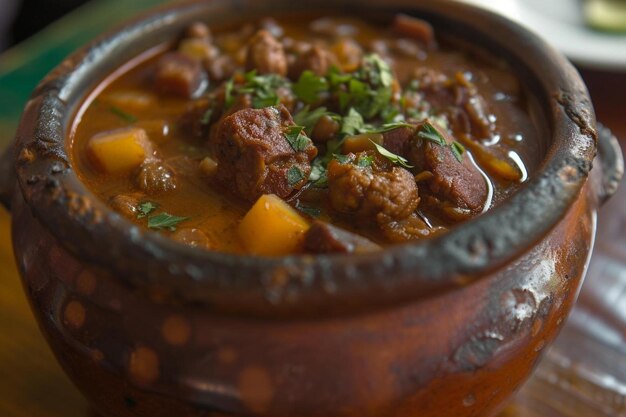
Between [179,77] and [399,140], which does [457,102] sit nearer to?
[399,140]

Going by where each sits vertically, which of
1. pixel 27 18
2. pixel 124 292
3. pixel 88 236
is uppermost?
pixel 88 236

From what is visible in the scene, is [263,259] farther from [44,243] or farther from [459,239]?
[44,243]

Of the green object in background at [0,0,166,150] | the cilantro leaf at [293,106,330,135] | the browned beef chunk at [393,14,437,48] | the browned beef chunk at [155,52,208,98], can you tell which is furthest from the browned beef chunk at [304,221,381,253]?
the green object in background at [0,0,166,150]

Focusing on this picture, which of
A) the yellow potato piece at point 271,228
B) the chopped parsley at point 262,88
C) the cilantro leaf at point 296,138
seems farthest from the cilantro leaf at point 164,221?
the chopped parsley at point 262,88

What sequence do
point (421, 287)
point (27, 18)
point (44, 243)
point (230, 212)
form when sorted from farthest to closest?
point (27, 18), point (230, 212), point (44, 243), point (421, 287)

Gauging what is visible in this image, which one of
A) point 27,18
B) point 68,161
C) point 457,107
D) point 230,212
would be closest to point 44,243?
point 68,161
